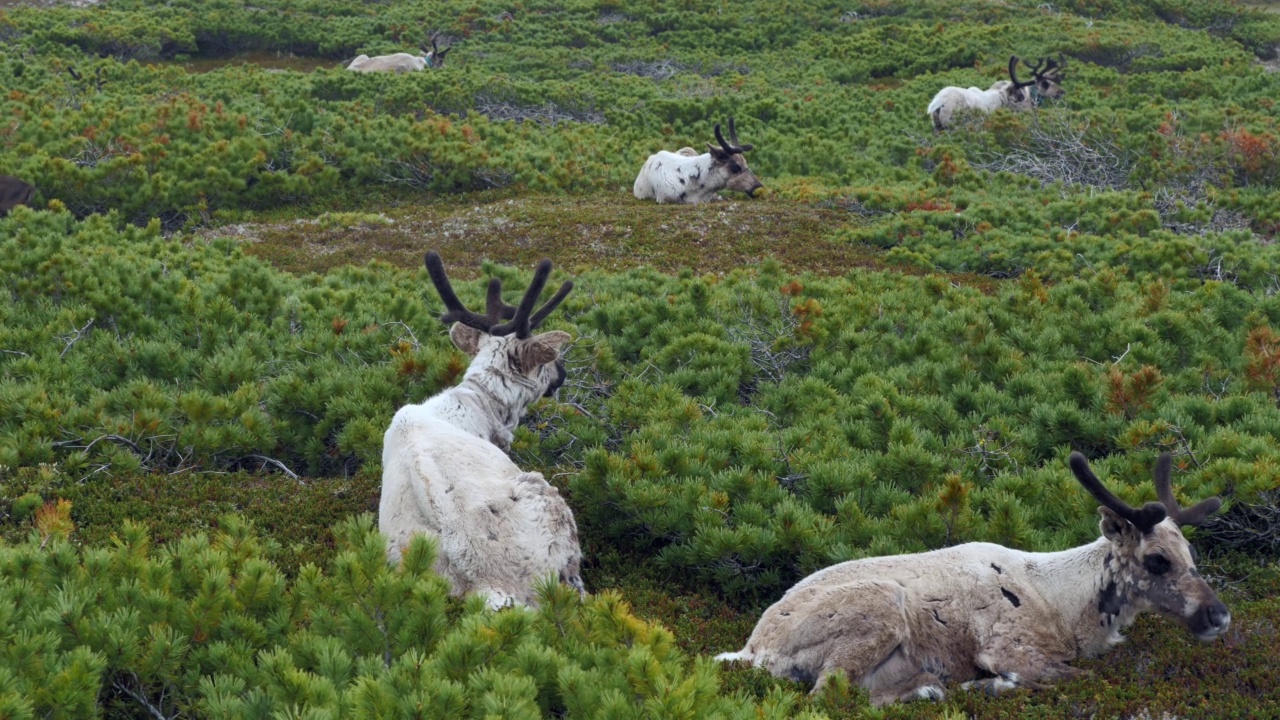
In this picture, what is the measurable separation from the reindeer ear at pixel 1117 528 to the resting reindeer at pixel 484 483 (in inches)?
125

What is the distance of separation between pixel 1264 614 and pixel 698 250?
35.0ft

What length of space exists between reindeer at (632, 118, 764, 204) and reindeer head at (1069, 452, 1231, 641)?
13952 mm

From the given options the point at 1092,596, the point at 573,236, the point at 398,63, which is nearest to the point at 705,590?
the point at 1092,596

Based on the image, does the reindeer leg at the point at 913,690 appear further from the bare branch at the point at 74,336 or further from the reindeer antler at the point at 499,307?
the bare branch at the point at 74,336

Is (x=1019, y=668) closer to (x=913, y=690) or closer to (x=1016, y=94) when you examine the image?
(x=913, y=690)

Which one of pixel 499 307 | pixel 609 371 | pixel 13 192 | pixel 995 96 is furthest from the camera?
pixel 995 96

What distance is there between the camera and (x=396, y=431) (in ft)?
23.0

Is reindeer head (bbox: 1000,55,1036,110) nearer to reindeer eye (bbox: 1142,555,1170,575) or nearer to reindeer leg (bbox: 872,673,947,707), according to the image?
reindeer eye (bbox: 1142,555,1170,575)

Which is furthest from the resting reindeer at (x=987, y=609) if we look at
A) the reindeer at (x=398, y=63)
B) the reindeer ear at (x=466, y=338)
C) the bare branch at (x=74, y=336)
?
the reindeer at (x=398, y=63)

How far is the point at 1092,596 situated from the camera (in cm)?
571

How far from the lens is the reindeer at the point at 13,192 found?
14.8m

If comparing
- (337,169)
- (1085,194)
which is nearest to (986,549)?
(1085,194)

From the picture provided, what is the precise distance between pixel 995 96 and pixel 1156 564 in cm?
2220

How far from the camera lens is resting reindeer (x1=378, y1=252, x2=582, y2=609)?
5848 mm
